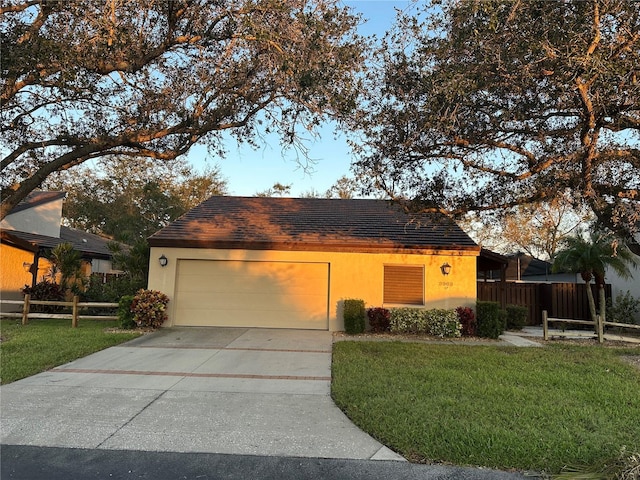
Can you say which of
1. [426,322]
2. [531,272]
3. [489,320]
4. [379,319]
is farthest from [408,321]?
[531,272]

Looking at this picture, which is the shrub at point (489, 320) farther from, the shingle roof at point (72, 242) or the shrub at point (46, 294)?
the shingle roof at point (72, 242)

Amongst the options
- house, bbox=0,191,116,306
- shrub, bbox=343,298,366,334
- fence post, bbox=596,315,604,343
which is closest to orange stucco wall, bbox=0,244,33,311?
house, bbox=0,191,116,306

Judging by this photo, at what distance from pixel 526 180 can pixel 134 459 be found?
8509 millimetres

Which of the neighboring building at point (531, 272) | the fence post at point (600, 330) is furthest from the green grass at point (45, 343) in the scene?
the neighboring building at point (531, 272)

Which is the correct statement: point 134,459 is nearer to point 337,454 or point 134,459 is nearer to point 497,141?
point 337,454

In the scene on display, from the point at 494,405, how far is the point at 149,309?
9342mm

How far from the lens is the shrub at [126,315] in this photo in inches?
457

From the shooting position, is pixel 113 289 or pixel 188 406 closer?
pixel 188 406

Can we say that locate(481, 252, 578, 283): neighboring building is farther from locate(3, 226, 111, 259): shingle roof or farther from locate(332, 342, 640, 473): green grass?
locate(3, 226, 111, 259): shingle roof

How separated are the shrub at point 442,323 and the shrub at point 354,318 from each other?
5.86ft

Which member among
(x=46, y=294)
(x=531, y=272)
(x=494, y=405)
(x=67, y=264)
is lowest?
(x=494, y=405)

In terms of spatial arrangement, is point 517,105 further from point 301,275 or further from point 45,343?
point 45,343

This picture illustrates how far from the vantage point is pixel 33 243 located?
55.9ft

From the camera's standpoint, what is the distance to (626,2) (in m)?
5.99
